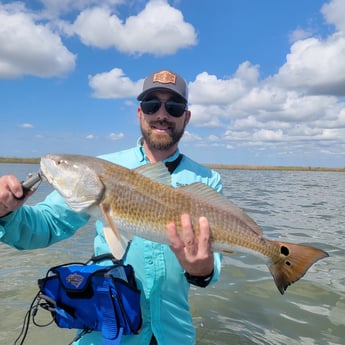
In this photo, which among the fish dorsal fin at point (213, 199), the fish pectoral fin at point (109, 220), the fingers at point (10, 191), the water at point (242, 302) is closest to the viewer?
the fingers at point (10, 191)

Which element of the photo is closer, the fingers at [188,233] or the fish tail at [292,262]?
the fingers at [188,233]

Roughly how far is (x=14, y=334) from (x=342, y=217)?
1467 centimetres

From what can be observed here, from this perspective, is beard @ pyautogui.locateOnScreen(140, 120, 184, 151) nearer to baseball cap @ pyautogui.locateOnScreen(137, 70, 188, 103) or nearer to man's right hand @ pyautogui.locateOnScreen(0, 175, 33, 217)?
baseball cap @ pyautogui.locateOnScreen(137, 70, 188, 103)

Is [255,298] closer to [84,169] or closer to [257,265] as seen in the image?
[257,265]

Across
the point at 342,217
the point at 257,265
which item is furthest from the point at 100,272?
the point at 342,217

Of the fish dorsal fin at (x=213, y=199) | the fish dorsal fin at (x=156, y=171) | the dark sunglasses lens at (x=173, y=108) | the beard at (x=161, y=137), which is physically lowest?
the fish dorsal fin at (x=213, y=199)

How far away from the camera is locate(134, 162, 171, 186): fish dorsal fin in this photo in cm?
329

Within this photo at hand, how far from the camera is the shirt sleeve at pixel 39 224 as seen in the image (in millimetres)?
3234

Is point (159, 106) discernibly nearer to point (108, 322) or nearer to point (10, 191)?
point (10, 191)

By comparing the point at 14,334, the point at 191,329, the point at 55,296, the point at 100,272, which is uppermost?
the point at 100,272

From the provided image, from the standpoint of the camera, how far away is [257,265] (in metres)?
9.38

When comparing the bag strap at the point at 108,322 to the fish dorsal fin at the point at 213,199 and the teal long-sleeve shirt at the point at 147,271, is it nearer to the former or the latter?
the teal long-sleeve shirt at the point at 147,271

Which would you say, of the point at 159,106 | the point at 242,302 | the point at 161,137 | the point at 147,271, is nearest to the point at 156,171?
the point at 161,137

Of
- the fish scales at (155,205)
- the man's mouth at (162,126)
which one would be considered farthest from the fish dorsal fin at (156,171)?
the man's mouth at (162,126)
